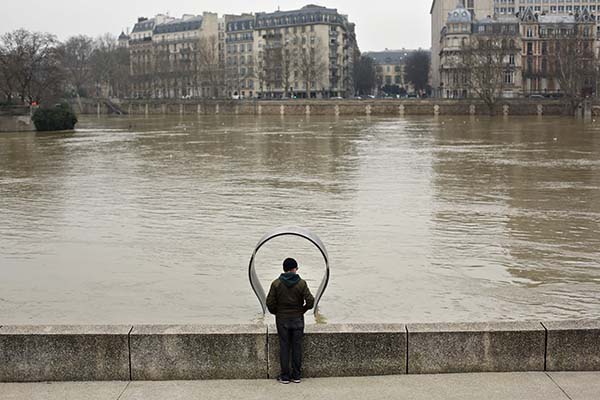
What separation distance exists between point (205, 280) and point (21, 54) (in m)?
80.6

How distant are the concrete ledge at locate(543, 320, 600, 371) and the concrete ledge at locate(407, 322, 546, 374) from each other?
105 mm

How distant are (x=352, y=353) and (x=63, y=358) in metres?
3.00

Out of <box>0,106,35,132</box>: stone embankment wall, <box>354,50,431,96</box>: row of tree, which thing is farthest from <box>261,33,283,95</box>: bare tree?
<box>0,106,35,132</box>: stone embankment wall

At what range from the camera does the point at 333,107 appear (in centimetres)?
12750

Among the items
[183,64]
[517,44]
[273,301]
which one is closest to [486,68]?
[517,44]

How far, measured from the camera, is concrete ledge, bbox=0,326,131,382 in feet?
27.7

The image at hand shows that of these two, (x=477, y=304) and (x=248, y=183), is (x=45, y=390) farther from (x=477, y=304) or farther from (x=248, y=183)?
(x=248, y=183)

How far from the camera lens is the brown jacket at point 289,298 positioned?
8.69 meters

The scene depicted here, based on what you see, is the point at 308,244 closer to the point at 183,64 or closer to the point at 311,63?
the point at 311,63

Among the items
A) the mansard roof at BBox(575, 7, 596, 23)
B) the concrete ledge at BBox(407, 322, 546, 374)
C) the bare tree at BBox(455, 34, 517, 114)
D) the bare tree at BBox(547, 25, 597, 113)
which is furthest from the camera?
the mansard roof at BBox(575, 7, 596, 23)

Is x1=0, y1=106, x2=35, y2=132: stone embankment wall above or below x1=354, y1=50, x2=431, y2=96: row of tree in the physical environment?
below

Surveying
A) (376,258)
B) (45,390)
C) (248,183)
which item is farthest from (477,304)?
(248,183)

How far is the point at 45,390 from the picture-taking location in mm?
8211

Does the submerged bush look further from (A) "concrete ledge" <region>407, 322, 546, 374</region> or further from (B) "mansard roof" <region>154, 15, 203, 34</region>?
(B) "mansard roof" <region>154, 15, 203, 34</region>
